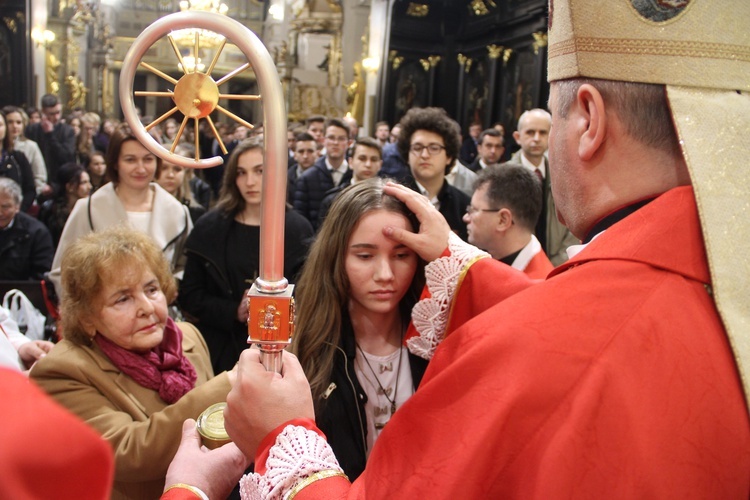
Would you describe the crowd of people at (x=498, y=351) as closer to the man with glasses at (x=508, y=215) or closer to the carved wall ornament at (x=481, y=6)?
the man with glasses at (x=508, y=215)

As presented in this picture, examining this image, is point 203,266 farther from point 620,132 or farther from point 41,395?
point 41,395

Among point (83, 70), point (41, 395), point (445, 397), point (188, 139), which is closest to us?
point (41, 395)

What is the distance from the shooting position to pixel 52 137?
28.7 feet

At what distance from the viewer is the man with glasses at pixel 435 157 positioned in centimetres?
423

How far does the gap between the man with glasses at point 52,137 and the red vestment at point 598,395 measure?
8425mm

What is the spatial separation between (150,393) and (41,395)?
171cm

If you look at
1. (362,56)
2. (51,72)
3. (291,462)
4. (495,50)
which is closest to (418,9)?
(362,56)

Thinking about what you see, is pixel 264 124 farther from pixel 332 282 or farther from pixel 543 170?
pixel 543 170

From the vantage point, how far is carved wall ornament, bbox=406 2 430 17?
54.3ft

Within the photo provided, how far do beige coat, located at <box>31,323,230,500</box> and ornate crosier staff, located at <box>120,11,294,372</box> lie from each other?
2.66ft

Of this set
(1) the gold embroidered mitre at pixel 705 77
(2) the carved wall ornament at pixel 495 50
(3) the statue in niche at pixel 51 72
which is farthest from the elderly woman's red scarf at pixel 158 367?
(3) the statue in niche at pixel 51 72

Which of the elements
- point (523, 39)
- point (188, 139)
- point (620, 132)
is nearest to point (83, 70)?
point (188, 139)

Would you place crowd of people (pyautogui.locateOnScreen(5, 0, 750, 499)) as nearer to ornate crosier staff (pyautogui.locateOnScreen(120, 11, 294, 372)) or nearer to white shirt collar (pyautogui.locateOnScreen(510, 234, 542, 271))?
ornate crosier staff (pyautogui.locateOnScreen(120, 11, 294, 372))

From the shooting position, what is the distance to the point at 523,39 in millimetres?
13305
